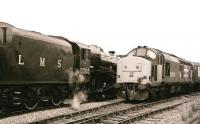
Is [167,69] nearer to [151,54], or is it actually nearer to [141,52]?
[151,54]

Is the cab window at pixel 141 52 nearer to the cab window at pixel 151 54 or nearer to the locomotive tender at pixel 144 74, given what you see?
the locomotive tender at pixel 144 74

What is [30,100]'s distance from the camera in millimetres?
14836

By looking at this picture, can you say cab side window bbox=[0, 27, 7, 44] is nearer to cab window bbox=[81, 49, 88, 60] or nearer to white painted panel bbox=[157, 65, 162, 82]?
cab window bbox=[81, 49, 88, 60]

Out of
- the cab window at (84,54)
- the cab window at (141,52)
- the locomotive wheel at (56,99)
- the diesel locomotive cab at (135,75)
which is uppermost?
the cab window at (141,52)

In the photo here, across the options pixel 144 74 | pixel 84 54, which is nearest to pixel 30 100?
pixel 84 54

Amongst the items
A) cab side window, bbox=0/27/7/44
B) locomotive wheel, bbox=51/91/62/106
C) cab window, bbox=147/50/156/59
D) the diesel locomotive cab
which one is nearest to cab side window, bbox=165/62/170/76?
cab window, bbox=147/50/156/59

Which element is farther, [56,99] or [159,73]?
[159,73]

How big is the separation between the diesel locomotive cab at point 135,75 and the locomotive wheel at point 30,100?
21.0 ft

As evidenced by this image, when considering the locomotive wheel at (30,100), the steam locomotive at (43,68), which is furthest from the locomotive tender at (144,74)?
the locomotive wheel at (30,100)

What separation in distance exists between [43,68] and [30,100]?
145 centimetres

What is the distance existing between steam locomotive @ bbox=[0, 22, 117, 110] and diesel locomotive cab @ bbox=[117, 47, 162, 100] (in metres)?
1.85

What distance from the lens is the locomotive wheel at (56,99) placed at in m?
17.0

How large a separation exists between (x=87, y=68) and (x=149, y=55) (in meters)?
3.78

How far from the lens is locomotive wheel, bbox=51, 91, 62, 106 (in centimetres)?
1705
